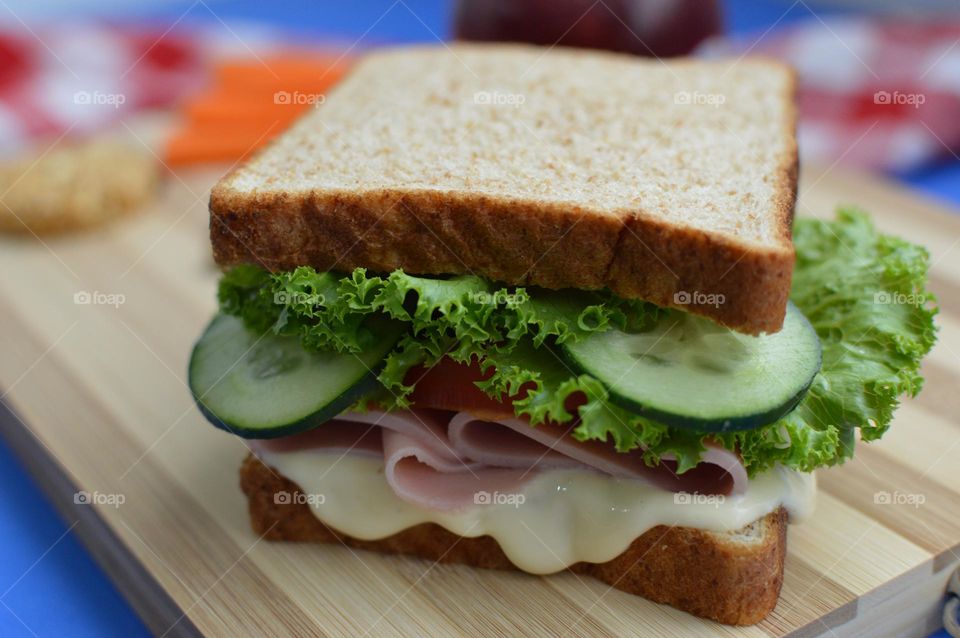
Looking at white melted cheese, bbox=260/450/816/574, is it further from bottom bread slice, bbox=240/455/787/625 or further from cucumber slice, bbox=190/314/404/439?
cucumber slice, bbox=190/314/404/439

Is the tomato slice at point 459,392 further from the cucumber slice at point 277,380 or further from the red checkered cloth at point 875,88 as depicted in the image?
the red checkered cloth at point 875,88

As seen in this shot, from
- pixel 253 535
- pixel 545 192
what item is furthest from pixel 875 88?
pixel 253 535

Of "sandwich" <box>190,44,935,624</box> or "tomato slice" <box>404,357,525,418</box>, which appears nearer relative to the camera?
"sandwich" <box>190,44,935,624</box>

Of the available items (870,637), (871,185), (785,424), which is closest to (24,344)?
(785,424)

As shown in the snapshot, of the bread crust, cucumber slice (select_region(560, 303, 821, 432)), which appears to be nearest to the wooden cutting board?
cucumber slice (select_region(560, 303, 821, 432))

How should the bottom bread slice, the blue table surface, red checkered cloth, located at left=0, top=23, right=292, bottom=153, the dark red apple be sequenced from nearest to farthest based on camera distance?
the bottom bread slice → the blue table surface → the dark red apple → red checkered cloth, located at left=0, top=23, right=292, bottom=153

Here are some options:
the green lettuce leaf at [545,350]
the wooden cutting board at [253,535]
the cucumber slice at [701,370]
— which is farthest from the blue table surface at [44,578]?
the cucumber slice at [701,370]

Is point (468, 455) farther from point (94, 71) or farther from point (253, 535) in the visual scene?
point (94, 71)
